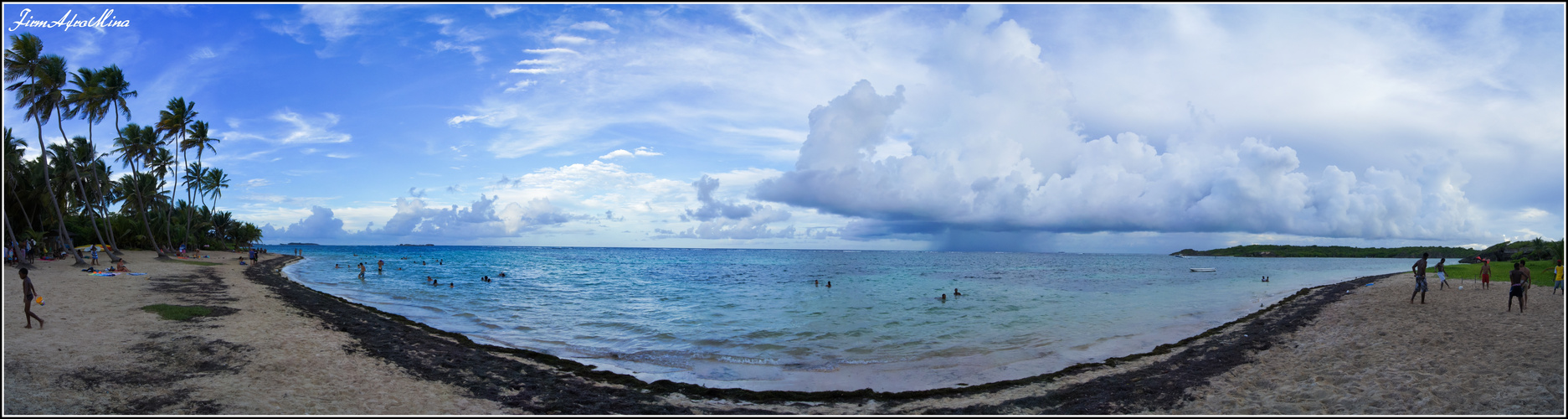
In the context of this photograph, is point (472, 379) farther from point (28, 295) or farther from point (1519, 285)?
point (1519, 285)

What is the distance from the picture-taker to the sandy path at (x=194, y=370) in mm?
8570

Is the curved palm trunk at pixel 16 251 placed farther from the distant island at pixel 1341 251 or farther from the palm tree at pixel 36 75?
the distant island at pixel 1341 251

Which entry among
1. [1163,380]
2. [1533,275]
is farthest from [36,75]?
[1533,275]

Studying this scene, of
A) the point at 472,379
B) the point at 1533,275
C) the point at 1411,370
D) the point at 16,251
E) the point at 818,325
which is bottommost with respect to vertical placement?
the point at 818,325

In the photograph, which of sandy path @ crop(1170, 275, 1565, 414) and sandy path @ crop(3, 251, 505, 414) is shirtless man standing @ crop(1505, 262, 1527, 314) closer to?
sandy path @ crop(1170, 275, 1565, 414)

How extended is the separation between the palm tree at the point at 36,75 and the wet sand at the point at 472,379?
16.6m

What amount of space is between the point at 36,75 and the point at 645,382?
33434mm

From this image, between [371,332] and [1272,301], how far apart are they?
3405cm

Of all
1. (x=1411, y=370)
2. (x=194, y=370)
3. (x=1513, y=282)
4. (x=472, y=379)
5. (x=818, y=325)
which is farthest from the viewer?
(x=818, y=325)

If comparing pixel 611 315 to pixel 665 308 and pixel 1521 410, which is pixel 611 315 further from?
pixel 1521 410

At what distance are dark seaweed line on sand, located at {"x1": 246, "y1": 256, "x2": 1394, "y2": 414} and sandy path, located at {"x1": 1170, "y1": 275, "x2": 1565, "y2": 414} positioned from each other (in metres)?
0.74

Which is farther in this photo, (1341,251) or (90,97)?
(1341,251)

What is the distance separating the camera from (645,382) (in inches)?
456

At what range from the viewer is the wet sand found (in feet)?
29.1
